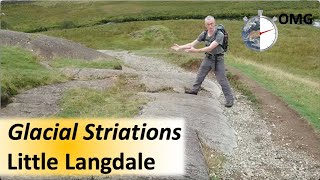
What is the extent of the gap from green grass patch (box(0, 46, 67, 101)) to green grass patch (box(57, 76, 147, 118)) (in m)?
1.81

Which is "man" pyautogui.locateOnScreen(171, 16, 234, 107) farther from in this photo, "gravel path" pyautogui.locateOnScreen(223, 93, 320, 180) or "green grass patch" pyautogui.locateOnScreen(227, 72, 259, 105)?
"green grass patch" pyautogui.locateOnScreen(227, 72, 259, 105)

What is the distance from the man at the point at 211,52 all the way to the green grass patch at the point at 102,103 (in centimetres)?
281

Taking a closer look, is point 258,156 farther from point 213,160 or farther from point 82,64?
point 82,64

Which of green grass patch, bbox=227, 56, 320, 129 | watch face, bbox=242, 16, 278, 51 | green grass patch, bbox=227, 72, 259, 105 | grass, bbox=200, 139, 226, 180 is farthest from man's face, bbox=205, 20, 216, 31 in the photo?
watch face, bbox=242, 16, 278, 51

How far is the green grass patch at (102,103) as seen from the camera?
51.8ft

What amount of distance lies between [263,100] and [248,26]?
563 centimetres

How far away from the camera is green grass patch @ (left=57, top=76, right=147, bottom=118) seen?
15.8m

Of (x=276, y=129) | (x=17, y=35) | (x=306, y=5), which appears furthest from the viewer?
(x=306, y=5)

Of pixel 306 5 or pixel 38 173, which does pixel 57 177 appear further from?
pixel 306 5

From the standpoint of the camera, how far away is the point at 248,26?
1093 inches

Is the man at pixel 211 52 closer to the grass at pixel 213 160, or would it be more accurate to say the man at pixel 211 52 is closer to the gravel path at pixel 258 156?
the gravel path at pixel 258 156

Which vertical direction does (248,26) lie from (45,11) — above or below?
above

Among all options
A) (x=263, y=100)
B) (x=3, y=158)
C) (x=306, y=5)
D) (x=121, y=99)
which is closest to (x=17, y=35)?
(x=121, y=99)

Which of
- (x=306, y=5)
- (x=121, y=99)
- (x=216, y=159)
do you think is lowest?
(x=306, y=5)
